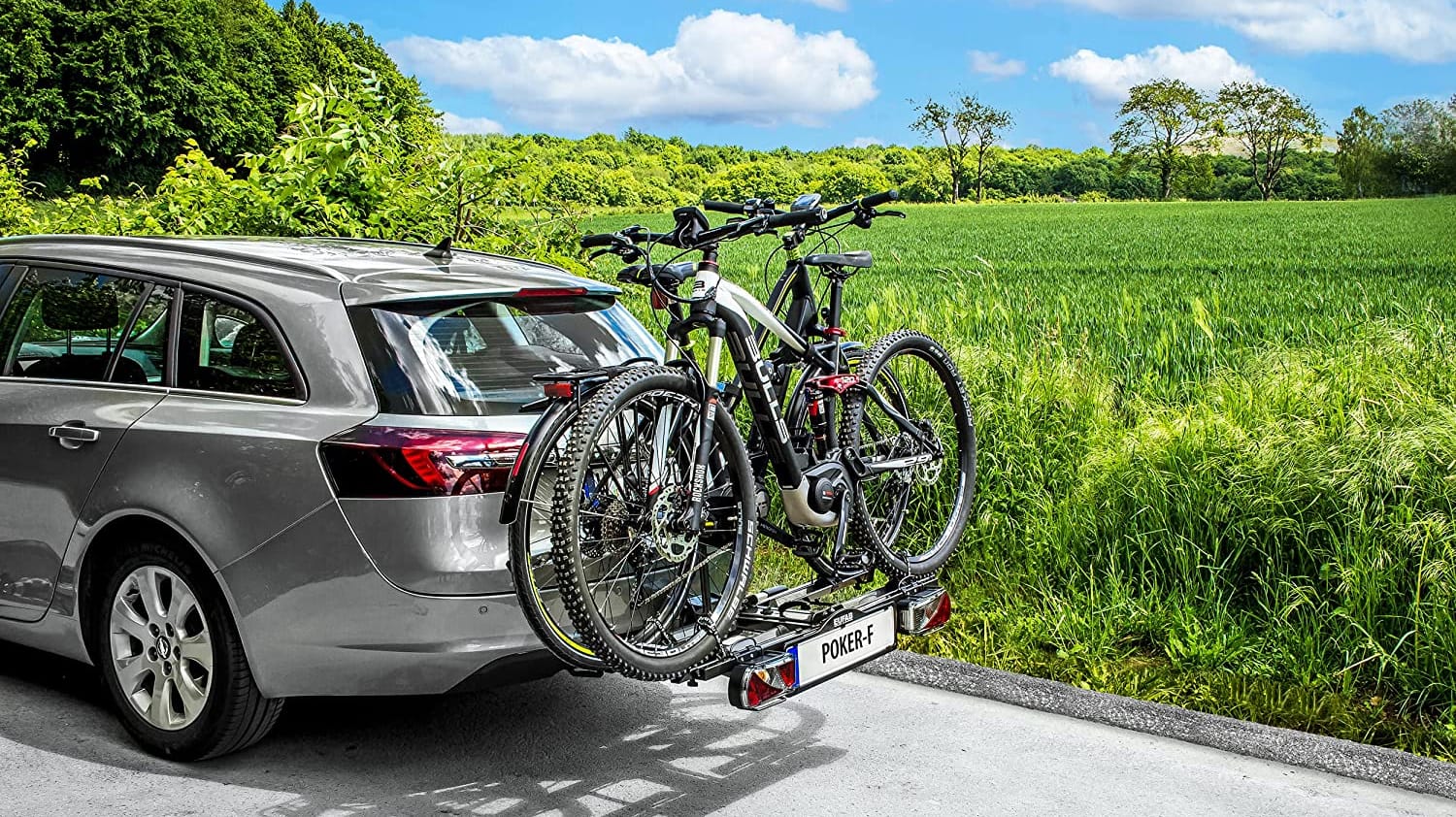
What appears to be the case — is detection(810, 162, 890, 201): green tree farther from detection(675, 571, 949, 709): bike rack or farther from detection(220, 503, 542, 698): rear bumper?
detection(220, 503, 542, 698): rear bumper

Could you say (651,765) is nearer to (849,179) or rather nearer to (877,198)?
(877,198)

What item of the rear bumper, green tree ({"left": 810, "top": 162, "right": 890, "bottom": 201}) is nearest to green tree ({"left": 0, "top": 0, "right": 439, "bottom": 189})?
green tree ({"left": 810, "top": 162, "right": 890, "bottom": 201})

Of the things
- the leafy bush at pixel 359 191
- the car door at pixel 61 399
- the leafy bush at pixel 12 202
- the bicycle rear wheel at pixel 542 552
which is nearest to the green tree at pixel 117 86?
the leafy bush at pixel 12 202

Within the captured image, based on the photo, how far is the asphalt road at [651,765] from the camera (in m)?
4.24

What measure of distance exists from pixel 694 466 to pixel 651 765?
1136 mm

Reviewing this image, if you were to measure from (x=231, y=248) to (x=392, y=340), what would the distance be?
99cm

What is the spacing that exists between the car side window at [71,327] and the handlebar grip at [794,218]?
203 cm

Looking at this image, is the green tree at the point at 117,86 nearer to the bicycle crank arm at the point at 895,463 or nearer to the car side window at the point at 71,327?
the car side window at the point at 71,327

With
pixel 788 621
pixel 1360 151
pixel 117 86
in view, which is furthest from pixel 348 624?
pixel 117 86

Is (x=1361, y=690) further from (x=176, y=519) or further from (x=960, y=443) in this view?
(x=176, y=519)

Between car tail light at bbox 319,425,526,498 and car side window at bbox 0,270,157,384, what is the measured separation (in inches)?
40.0

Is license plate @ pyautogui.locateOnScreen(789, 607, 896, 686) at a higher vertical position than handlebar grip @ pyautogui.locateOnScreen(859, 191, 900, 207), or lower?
lower

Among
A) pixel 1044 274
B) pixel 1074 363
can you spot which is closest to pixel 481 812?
pixel 1074 363

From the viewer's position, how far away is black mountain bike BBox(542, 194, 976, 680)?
12.4 ft
